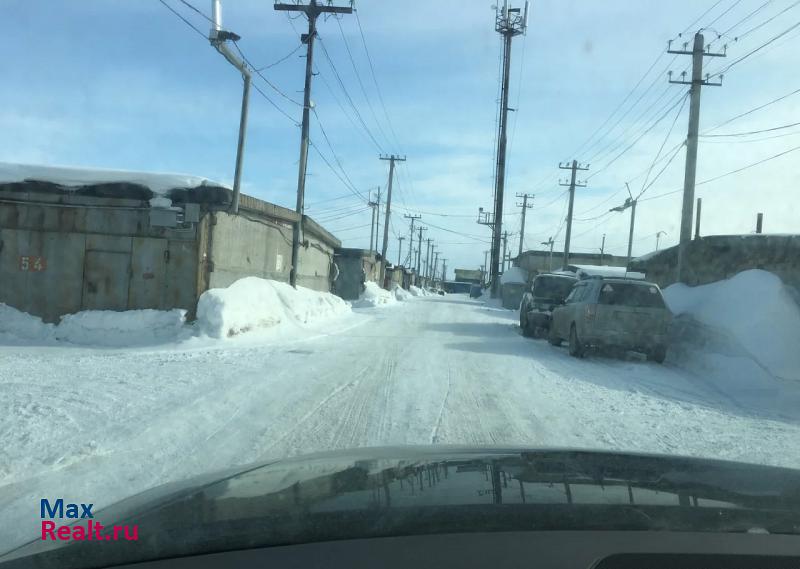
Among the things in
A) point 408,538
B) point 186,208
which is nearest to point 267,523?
point 408,538

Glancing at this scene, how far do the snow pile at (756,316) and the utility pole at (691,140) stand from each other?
112 inches

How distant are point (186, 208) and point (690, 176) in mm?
13980

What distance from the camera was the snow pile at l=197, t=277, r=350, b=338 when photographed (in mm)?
14391

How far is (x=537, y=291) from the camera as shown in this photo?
2083cm

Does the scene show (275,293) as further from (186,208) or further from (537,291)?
(537,291)

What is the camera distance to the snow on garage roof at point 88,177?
1462 cm

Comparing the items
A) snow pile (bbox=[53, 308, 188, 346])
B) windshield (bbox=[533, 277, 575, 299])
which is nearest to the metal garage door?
snow pile (bbox=[53, 308, 188, 346])

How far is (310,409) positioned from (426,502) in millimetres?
5232

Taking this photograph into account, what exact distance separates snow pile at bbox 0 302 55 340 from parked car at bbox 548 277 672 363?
1104 centimetres


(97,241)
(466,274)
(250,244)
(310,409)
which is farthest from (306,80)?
(466,274)

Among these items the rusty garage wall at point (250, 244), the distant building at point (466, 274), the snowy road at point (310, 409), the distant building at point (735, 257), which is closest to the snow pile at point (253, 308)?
the rusty garage wall at point (250, 244)

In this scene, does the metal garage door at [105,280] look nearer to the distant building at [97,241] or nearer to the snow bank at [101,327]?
the distant building at [97,241]

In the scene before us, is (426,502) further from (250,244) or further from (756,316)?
(250,244)

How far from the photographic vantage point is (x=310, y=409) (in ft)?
25.8
